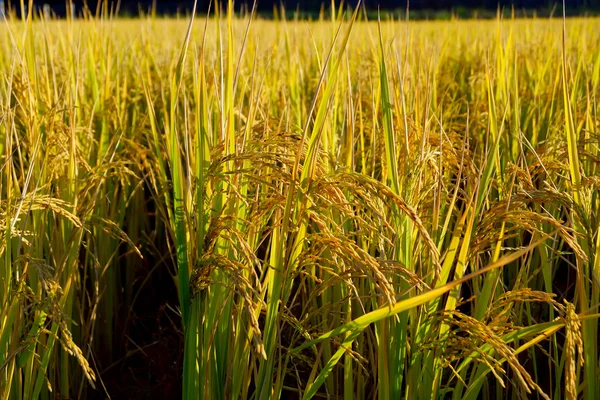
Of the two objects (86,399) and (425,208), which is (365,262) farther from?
(86,399)

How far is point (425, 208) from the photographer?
1260mm

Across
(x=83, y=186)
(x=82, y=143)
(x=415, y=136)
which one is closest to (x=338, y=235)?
(x=415, y=136)

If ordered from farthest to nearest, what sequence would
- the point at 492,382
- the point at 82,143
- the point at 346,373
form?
the point at 82,143, the point at 492,382, the point at 346,373

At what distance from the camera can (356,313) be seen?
51.3 inches

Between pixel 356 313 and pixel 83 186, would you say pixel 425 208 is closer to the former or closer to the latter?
pixel 356 313

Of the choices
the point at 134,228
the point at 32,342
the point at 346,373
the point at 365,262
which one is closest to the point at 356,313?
the point at 346,373

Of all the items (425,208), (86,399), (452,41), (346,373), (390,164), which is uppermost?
(452,41)

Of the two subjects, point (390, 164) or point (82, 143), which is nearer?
point (390, 164)

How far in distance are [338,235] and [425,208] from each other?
Answer: 299 mm

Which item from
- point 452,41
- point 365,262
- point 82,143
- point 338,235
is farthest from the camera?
point 452,41

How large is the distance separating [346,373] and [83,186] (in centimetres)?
65

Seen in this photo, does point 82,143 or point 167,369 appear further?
point 82,143

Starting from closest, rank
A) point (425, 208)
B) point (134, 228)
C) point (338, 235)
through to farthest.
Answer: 1. point (338, 235)
2. point (425, 208)
3. point (134, 228)

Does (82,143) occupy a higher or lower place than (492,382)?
higher
